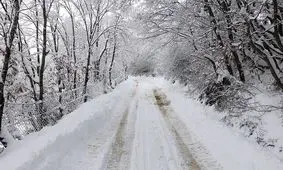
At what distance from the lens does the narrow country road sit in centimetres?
746

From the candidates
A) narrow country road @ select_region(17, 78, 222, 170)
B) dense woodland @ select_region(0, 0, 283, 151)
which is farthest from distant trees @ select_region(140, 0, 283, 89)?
narrow country road @ select_region(17, 78, 222, 170)

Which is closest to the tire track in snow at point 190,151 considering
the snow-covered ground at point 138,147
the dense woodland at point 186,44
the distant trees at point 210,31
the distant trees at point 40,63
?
the snow-covered ground at point 138,147

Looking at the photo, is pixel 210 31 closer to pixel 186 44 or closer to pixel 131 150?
pixel 186 44

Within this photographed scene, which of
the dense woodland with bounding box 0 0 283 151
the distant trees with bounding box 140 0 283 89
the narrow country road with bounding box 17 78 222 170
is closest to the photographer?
the narrow country road with bounding box 17 78 222 170

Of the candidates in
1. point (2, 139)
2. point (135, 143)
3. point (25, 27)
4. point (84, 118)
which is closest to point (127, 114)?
point (84, 118)

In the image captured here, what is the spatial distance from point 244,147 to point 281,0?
15.4 ft

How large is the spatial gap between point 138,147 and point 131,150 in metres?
0.37

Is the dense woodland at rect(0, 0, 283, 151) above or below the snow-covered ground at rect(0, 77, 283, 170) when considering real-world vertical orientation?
above

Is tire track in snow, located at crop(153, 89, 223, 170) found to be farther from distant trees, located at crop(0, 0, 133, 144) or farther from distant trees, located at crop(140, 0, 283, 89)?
distant trees, located at crop(0, 0, 133, 144)

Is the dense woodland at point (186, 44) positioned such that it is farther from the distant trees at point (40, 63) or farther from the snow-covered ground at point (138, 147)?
the snow-covered ground at point (138, 147)

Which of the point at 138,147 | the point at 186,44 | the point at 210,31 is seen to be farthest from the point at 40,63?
the point at 138,147

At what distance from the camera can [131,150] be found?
882 centimetres

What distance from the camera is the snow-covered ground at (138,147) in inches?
288

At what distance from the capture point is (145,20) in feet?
51.9
